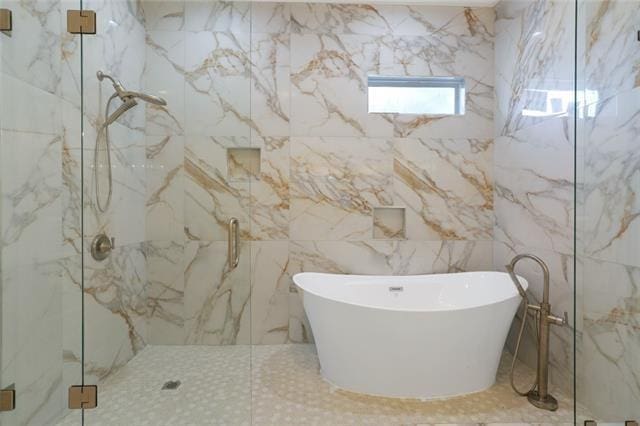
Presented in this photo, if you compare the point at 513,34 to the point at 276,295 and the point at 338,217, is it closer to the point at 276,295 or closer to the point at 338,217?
the point at 338,217

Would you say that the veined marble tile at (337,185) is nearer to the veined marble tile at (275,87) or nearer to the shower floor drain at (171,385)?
the veined marble tile at (275,87)

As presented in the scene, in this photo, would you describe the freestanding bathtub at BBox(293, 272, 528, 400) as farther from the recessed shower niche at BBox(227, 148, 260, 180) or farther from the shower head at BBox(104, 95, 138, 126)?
the shower head at BBox(104, 95, 138, 126)

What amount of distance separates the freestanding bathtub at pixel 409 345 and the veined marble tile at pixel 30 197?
4.25 ft

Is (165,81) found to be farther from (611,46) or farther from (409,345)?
(611,46)

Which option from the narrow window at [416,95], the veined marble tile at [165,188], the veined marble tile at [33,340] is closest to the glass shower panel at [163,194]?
the veined marble tile at [165,188]

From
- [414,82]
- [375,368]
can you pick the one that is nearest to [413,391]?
[375,368]

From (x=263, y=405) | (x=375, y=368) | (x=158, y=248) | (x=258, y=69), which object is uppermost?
(x=258, y=69)

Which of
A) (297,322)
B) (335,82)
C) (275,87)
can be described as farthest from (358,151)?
(297,322)

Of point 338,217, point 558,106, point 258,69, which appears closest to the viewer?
point 558,106

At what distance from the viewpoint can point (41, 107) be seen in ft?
4.86

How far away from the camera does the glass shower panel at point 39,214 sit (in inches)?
52.8

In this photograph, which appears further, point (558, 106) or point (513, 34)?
point (513, 34)

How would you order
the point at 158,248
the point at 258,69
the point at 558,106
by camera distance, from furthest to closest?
the point at 258,69 → the point at 558,106 → the point at 158,248

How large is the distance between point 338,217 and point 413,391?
51.3 inches
